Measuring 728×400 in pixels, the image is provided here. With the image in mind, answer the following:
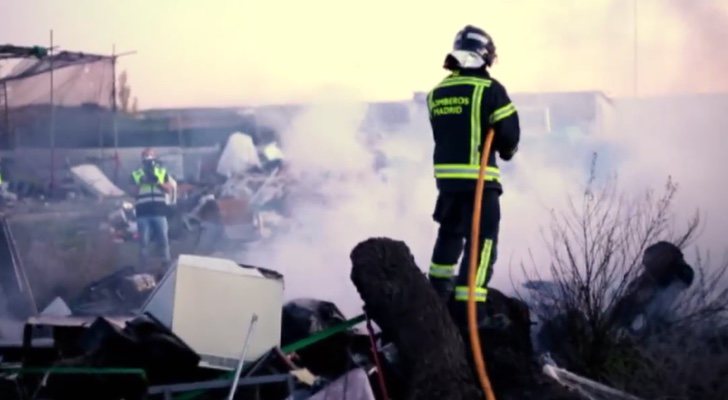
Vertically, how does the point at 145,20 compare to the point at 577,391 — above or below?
above

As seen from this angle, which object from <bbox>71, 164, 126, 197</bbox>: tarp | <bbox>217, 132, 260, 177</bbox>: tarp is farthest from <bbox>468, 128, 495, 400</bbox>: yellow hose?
<bbox>71, 164, 126, 197</bbox>: tarp

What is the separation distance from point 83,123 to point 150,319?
5434 millimetres

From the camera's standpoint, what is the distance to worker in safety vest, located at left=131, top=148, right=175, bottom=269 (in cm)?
1091

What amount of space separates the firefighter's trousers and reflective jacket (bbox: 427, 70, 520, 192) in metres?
0.08

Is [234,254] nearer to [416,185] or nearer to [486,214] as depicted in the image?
[416,185]

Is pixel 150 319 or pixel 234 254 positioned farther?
pixel 234 254

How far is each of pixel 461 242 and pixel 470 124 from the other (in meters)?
0.63

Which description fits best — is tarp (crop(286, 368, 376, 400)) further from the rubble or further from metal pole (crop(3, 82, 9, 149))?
metal pole (crop(3, 82, 9, 149))

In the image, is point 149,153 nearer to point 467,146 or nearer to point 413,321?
point 467,146

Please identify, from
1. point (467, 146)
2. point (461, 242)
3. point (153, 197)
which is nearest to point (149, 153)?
point (153, 197)

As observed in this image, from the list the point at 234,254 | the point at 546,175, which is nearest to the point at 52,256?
the point at 234,254

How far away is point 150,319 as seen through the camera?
20.7 ft

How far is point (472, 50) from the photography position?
6.17 meters

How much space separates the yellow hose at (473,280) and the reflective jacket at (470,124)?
0.07 m
